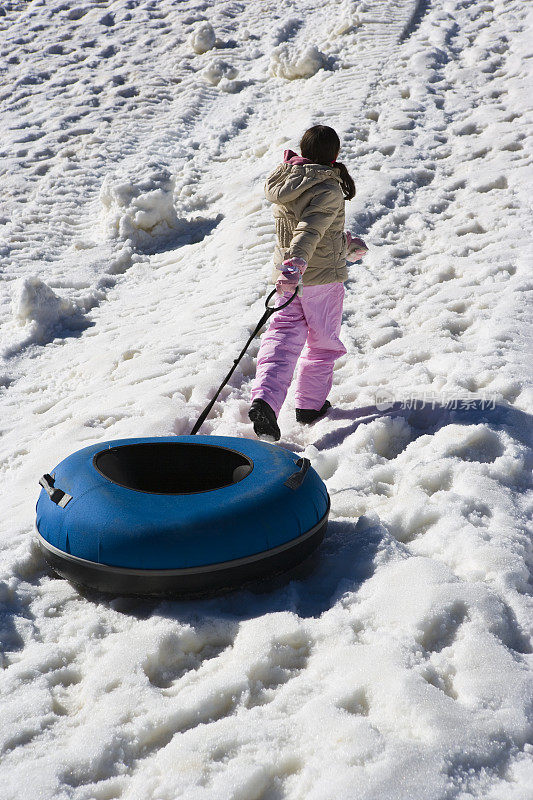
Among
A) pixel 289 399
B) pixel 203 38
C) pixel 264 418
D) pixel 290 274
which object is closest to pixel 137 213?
pixel 289 399

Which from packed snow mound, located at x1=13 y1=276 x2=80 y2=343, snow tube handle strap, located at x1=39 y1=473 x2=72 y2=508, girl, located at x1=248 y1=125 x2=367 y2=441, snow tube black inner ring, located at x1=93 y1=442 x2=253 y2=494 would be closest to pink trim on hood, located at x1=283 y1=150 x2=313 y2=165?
girl, located at x1=248 y1=125 x2=367 y2=441

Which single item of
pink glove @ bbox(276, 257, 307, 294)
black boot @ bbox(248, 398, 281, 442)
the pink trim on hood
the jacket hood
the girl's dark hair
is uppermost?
the girl's dark hair

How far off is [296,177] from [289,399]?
1.35 meters

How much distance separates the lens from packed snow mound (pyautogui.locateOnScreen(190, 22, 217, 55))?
11.0 meters

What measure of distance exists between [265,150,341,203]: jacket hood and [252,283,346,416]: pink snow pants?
0.51 meters

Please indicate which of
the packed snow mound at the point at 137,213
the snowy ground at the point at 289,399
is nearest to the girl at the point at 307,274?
the snowy ground at the point at 289,399

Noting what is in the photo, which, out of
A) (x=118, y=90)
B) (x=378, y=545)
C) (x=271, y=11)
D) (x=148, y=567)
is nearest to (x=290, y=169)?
(x=378, y=545)

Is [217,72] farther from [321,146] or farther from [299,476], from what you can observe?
[299,476]

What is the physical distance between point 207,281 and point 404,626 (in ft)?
14.6

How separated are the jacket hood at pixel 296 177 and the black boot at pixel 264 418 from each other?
1.07 meters

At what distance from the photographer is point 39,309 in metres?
5.66

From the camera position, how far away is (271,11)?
39.2 feet

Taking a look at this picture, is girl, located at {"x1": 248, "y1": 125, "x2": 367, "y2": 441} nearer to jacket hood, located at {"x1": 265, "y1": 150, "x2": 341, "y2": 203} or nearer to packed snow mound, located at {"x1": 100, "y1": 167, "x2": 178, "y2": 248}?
jacket hood, located at {"x1": 265, "y1": 150, "x2": 341, "y2": 203}

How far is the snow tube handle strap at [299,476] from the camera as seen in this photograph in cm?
246
